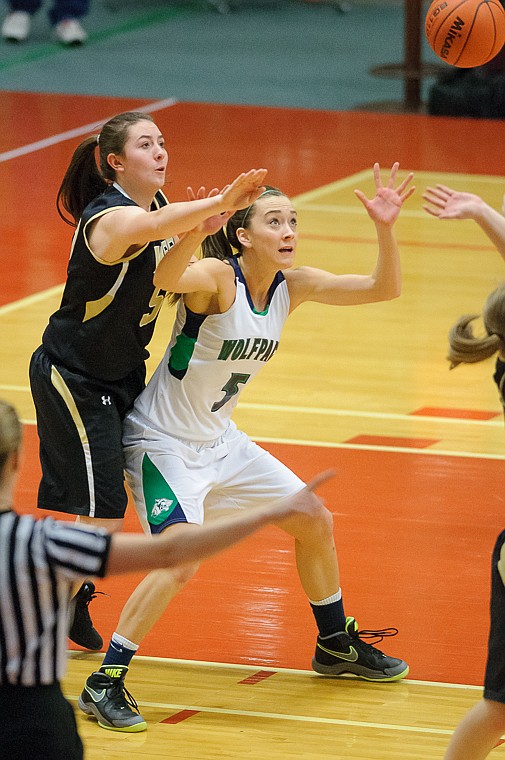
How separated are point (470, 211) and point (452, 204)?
0.11 meters

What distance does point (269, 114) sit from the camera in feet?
49.9

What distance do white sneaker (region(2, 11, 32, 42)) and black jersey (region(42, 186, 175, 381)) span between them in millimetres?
14584

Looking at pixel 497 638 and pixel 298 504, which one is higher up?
pixel 298 504

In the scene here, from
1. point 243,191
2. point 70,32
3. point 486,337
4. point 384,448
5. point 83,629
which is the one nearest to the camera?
point 486,337

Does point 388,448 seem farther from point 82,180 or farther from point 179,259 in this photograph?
point 179,259

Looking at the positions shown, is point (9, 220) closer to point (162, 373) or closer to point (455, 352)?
point (162, 373)

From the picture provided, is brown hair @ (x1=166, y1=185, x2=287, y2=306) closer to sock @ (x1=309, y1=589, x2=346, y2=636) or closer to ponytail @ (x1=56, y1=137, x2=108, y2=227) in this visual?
ponytail @ (x1=56, y1=137, x2=108, y2=227)

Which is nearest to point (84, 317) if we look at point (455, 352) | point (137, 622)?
point (137, 622)

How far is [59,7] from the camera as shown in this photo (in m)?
18.4

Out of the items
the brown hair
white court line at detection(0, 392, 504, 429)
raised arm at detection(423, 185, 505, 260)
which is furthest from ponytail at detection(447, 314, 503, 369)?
white court line at detection(0, 392, 504, 429)

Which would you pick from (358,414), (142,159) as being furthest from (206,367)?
(358,414)

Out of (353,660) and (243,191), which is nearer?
(243,191)

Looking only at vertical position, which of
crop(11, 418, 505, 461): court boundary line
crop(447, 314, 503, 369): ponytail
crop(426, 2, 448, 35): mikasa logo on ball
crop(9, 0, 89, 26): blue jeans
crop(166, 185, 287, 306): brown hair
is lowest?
crop(11, 418, 505, 461): court boundary line

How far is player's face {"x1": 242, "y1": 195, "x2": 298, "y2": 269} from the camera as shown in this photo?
4738 millimetres
